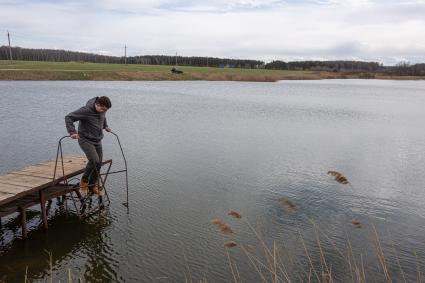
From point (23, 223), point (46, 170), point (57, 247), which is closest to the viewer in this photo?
point (57, 247)

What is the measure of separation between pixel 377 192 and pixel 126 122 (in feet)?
51.9

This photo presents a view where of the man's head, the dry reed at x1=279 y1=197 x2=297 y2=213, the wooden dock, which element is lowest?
the dry reed at x1=279 y1=197 x2=297 y2=213

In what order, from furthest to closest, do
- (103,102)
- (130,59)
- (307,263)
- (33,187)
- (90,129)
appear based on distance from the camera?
(130,59)
(90,129)
(103,102)
(33,187)
(307,263)

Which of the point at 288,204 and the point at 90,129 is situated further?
the point at 288,204

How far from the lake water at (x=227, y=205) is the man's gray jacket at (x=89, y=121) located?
6.75 ft

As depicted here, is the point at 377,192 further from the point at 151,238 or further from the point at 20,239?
the point at 20,239

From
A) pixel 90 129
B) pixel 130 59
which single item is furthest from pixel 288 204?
pixel 130 59

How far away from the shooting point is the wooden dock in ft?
27.3

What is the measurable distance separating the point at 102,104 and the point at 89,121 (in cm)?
58

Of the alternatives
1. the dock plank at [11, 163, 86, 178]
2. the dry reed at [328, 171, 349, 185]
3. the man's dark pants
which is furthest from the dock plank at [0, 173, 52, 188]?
the dry reed at [328, 171, 349, 185]

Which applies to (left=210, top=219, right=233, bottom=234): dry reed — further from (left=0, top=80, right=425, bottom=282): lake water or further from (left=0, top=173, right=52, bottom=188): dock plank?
(left=0, top=173, right=52, bottom=188): dock plank

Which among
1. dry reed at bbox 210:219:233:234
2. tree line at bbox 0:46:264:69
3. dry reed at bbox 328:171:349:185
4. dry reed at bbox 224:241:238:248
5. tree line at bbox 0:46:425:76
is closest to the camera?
dry reed at bbox 224:241:238:248

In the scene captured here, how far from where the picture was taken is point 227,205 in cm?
1093

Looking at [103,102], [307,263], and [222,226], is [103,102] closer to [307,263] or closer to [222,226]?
[222,226]
